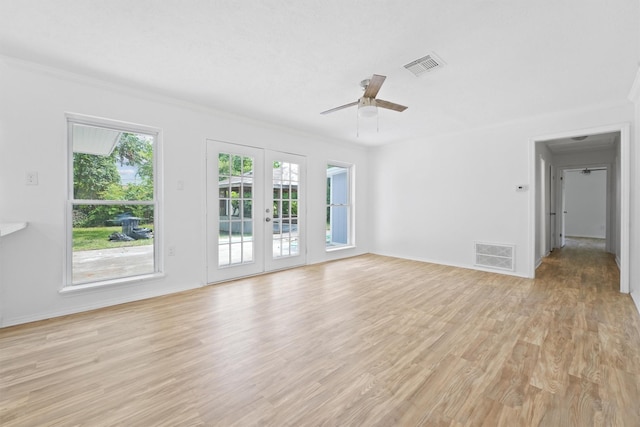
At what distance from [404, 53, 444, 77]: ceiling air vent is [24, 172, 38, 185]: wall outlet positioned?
3.90 metres

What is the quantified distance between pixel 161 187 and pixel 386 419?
356 centimetres

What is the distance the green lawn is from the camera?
3215mm

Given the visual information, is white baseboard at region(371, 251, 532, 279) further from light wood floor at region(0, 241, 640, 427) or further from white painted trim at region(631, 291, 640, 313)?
white painted trim at region(631, 291, 640, 313)

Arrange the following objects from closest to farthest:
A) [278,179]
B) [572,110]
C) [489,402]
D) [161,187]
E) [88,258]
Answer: [489,402], [88,258], [161,187], [572,110], [278,179]

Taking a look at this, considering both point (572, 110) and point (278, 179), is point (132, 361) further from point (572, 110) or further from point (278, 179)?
point (572, 110)

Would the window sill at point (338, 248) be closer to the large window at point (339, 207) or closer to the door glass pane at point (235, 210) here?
the large window at point (339, 207)

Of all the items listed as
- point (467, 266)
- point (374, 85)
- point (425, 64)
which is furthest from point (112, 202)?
point (467, 266)

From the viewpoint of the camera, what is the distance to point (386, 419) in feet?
5.08

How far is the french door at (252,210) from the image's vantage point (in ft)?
13.8

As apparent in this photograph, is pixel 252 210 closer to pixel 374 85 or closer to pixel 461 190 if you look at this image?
pixel 374 85

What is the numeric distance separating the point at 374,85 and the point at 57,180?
3450 mm

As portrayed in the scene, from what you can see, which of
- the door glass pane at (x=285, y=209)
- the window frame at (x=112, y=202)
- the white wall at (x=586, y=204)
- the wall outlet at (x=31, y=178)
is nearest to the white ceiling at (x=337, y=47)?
the window frame at (x=112, y=202)

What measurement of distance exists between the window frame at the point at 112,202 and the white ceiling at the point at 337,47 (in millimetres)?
516

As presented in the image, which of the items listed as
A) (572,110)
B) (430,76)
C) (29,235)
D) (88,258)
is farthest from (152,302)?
(572,110)
